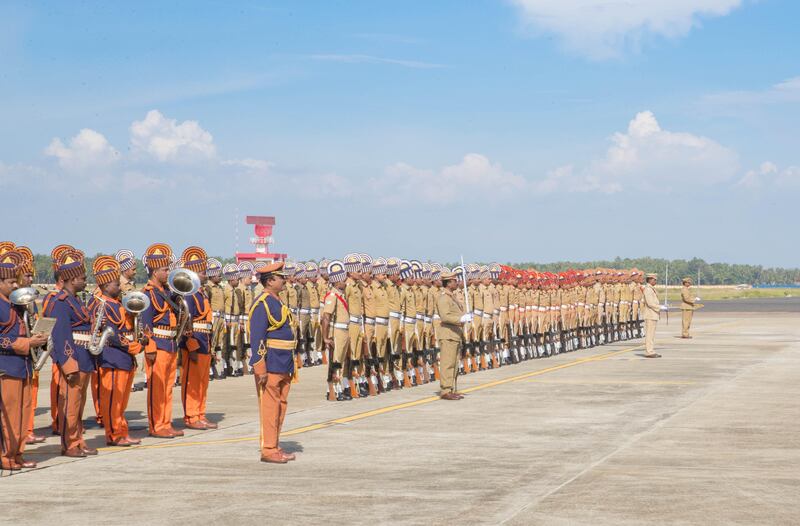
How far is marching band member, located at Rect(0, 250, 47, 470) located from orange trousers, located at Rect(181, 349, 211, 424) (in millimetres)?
3234

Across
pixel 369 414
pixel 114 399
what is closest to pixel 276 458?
pixel 114 399

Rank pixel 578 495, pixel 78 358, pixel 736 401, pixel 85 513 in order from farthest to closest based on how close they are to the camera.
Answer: pixel 736 401 → pixel 78 358 → pixel 578 495 → pixel 85 513

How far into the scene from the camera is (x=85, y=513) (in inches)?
346

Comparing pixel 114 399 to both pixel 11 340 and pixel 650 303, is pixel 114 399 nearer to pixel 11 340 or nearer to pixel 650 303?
pixel 11 340

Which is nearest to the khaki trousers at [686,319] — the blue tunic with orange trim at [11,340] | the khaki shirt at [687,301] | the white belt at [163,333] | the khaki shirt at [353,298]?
the khaki shirt at [687,301]

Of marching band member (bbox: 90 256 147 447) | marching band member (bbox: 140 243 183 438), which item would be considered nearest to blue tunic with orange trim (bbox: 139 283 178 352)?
marching band member (bbox: 140 243 183 438)

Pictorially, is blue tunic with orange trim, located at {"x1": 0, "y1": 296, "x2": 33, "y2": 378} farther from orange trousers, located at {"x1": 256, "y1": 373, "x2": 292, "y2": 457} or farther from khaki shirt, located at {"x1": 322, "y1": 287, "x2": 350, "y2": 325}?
khaki shirt, located at {"x1": 322, "y1": 287, "x2": 350, "y2": 325}

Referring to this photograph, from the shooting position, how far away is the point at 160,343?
1358 cm

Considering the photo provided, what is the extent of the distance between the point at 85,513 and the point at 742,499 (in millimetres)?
5537

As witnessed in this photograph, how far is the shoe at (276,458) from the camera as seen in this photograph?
36.8ft

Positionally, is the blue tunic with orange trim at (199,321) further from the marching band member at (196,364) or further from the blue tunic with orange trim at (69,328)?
the blue tunic with orange trim at (69,328)

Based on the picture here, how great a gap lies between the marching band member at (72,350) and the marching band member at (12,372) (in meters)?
0.69

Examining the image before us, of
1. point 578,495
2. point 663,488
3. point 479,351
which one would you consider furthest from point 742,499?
point 479,351

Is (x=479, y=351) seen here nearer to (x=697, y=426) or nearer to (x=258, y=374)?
(x=697, y=426)
